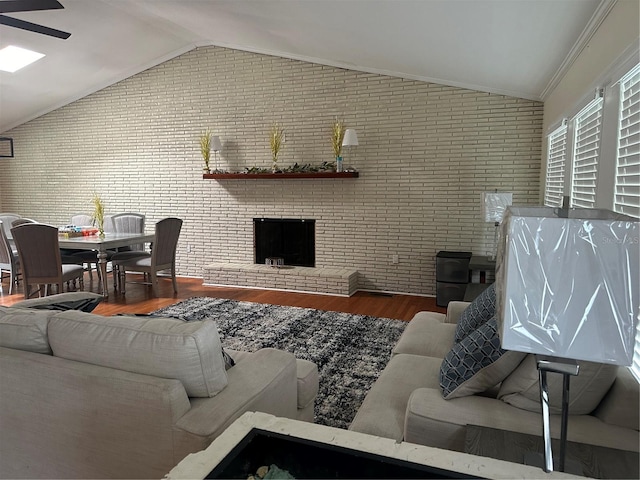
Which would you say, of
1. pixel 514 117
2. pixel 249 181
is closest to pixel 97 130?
pixel 249 181

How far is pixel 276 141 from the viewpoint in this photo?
637 centimetres

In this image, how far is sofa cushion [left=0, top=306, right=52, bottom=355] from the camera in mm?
1831

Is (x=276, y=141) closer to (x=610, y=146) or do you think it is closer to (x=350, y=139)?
(x=350, y=139)

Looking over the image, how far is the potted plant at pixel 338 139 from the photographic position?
6.02 m

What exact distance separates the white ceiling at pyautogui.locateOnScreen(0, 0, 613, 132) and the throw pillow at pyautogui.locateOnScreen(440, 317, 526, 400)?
78.7 inches

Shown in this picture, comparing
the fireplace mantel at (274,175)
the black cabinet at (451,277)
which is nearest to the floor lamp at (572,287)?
the black cabinet at (451,277)

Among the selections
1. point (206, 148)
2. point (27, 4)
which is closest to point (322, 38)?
point (206, 148)

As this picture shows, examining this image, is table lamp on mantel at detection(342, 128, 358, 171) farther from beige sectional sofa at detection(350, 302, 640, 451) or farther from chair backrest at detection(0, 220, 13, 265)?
chair backrest at detection(0, 220, 13, 265)

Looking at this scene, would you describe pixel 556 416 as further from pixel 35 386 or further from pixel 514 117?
pixel 514 117

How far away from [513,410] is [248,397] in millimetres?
1012

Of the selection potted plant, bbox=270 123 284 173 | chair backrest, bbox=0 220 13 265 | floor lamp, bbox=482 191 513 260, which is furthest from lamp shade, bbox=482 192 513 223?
chair backrest, bbox=0 220 13 265

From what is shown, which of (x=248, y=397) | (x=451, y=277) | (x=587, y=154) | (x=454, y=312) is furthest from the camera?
(x=451, y=277)

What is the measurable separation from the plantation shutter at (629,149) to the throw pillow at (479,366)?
0.83 m

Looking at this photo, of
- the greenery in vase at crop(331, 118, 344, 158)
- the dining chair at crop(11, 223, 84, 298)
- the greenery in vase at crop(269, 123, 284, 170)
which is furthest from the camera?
the greenery in vase at crop(269, 123, 284, 170)
